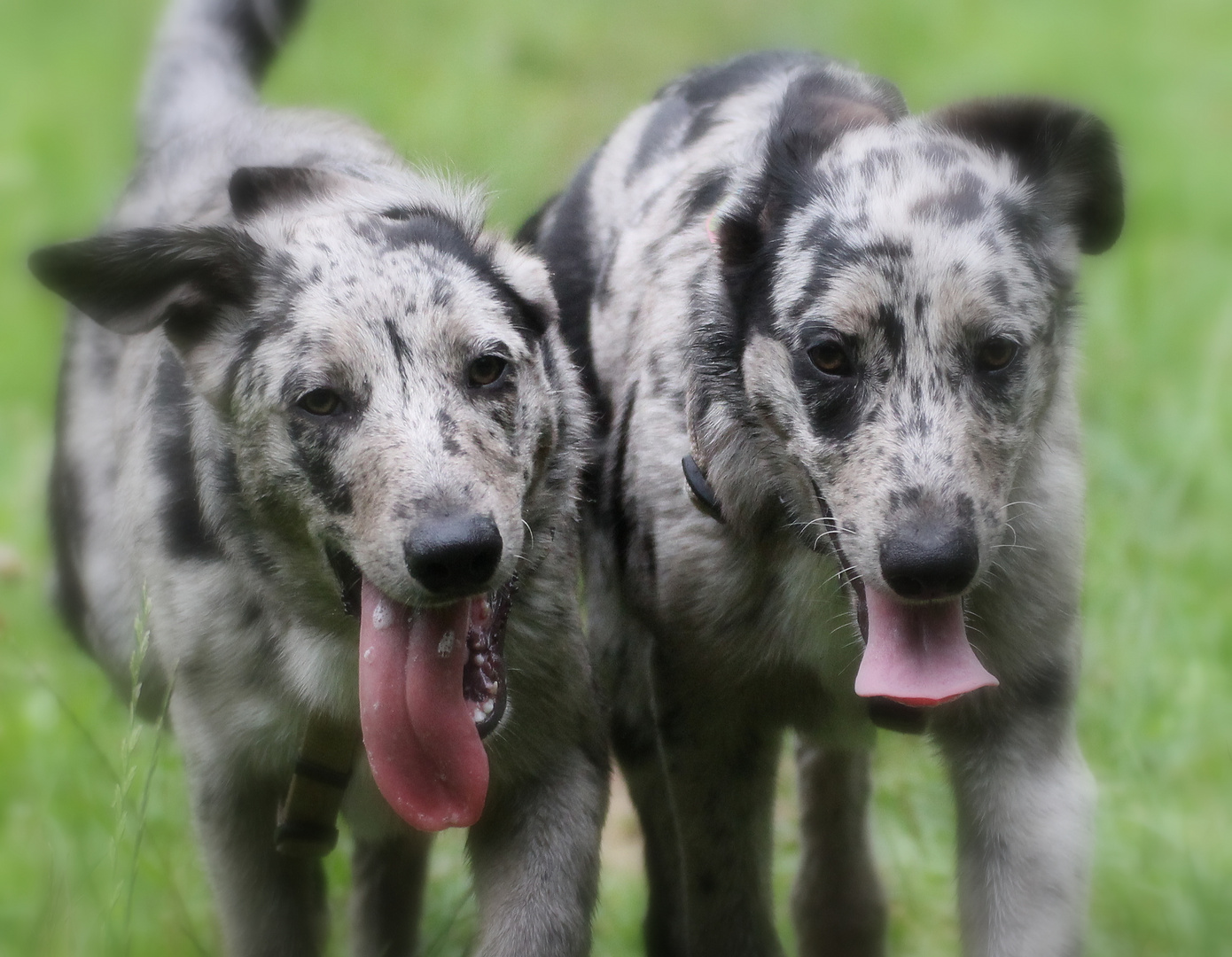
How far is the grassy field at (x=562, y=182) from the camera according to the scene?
5.29m

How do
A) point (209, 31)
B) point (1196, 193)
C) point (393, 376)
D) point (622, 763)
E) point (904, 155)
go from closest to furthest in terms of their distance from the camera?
point (393, 376) < point (904, 155) < point (622, 763) < point (209, 31) < point (1196, 193)

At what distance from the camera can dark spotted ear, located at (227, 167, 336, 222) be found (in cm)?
472

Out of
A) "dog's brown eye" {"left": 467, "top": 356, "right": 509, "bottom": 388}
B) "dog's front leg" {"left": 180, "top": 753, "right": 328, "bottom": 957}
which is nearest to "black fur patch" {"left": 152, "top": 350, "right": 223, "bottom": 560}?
"dog's front leg" {"left": 180, "top": 753, "right": 328, "bottom": 957}

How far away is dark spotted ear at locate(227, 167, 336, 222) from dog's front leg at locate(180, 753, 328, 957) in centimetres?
142

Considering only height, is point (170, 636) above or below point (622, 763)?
above

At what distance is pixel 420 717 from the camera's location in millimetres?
4004

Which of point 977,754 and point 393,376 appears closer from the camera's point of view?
point 393,376

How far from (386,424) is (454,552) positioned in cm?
37

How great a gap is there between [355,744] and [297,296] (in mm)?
1090

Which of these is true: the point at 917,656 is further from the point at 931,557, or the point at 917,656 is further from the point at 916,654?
the point at 931,557

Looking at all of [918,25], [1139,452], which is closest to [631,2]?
[918,25]

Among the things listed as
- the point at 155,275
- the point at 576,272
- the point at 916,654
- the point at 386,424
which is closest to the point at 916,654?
the point at 916,654

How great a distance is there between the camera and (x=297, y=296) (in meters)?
4.25

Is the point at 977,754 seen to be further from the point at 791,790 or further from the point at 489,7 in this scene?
the point at 489,7
